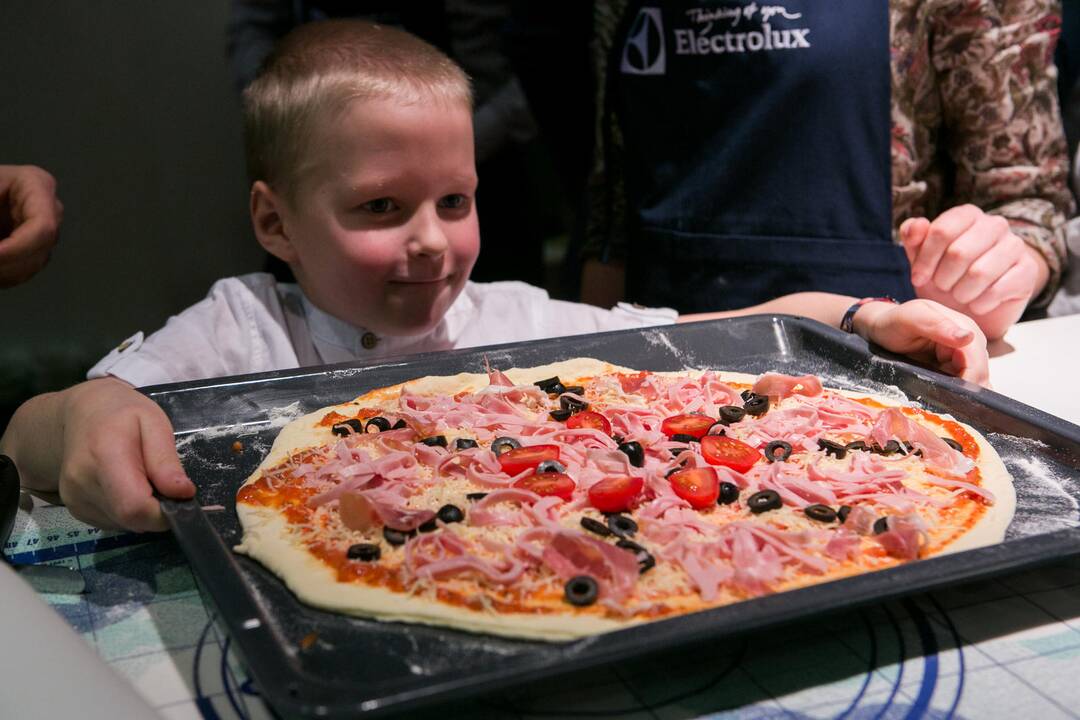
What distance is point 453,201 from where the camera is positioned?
1.82 meters

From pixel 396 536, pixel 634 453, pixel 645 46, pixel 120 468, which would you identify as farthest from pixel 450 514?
pixel 645 46

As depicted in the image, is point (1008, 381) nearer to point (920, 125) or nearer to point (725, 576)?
point (920, 125)

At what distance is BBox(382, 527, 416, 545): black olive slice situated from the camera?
3.66 feet

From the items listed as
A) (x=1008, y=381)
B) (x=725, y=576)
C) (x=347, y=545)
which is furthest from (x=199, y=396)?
(x=1008, y=381)

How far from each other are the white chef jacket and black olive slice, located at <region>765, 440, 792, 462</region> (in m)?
0.77

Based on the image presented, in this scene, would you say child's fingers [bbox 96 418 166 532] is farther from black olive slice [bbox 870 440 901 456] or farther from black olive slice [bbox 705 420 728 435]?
black olive slice [bbox 870 440 901 456]

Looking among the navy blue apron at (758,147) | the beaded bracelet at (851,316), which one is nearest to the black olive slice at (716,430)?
the beaded bracelet at (851,316)

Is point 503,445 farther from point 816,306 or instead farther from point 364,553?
point 816,306

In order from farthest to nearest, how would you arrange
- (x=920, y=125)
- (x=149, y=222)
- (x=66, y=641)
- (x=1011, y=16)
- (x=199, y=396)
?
(x=149, y=222) → (x=920, y=125) → (x=1011, y=16) → (x=199, y=396) → (x=66, y=641)

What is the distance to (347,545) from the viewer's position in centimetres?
112

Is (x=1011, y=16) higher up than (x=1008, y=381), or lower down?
higher up

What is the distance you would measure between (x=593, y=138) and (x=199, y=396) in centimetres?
189

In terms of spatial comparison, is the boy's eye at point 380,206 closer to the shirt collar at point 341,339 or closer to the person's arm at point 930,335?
the shirt collar at point 341,339

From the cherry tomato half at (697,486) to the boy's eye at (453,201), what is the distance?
0.80m
